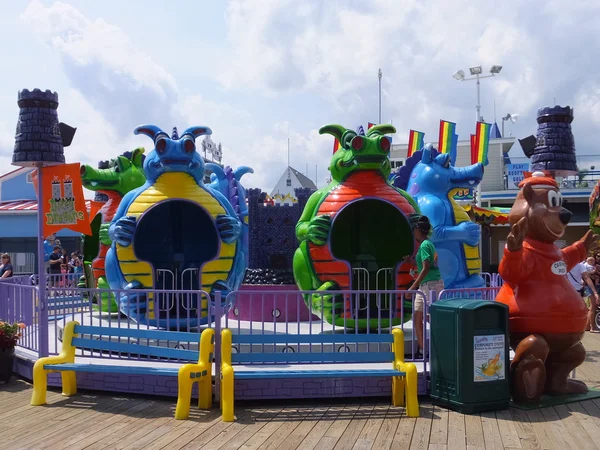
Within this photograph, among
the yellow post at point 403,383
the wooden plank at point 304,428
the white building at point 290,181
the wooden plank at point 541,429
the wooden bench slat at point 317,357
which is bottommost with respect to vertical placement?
the wooden plank at point 541,429

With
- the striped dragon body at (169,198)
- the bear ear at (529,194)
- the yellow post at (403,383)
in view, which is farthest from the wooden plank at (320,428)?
the bear ear at (529,194)

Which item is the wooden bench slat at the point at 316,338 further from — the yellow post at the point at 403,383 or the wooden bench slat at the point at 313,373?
the wooden bench slat at the point at 313,373

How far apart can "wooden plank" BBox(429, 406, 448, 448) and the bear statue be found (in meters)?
0.79

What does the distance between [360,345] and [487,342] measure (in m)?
1.71

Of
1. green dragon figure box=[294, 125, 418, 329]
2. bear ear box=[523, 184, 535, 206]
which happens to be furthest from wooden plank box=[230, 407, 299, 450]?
bear ear box=[523, 184, 535, 206]

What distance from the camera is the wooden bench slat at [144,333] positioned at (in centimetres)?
615

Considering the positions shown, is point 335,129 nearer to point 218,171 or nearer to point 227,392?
point 227,392

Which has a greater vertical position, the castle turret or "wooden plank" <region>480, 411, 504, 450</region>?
the castle turret

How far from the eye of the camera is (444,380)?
6203mm

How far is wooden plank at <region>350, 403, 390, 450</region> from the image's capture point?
5176 mm

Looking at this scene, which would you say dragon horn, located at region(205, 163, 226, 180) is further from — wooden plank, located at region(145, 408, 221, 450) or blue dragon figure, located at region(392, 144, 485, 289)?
wooden plank, located at region(145, 408, 221, 450)

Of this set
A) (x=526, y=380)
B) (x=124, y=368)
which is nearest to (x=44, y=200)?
(x=124, y=368)

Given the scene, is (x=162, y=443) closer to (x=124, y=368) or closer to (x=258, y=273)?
(x=124, y=368)

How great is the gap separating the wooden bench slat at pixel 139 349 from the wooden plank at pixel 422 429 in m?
2.09
